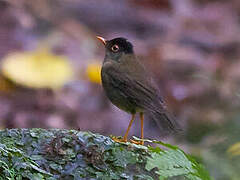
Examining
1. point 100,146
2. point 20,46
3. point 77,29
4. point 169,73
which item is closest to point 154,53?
point 169,73

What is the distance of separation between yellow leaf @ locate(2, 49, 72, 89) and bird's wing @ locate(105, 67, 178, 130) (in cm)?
288

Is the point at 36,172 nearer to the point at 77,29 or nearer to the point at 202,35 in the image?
the point at 77,29

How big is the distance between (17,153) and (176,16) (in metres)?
8.18

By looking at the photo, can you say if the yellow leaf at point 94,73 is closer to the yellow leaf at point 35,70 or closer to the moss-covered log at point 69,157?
the yellow leaf at point 35,70

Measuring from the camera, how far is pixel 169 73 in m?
9.52

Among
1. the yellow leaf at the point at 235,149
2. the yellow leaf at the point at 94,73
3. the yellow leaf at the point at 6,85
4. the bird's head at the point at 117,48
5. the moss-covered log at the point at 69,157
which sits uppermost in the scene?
the yellow leaf at the point at 94,73

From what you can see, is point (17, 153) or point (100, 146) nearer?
point (17, 153)

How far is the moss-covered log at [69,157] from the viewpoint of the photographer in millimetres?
3500

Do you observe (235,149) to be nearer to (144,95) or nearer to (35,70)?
(144,95)

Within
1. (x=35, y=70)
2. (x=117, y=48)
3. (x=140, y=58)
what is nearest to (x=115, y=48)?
(x=117, y=48)

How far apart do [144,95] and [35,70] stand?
10.7ft

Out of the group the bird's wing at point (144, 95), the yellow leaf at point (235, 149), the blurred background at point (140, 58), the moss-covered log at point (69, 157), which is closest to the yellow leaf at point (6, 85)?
the blurred background at point (140, 58)

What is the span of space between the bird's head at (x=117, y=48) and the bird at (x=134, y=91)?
9 cm

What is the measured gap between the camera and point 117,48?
214 inches
